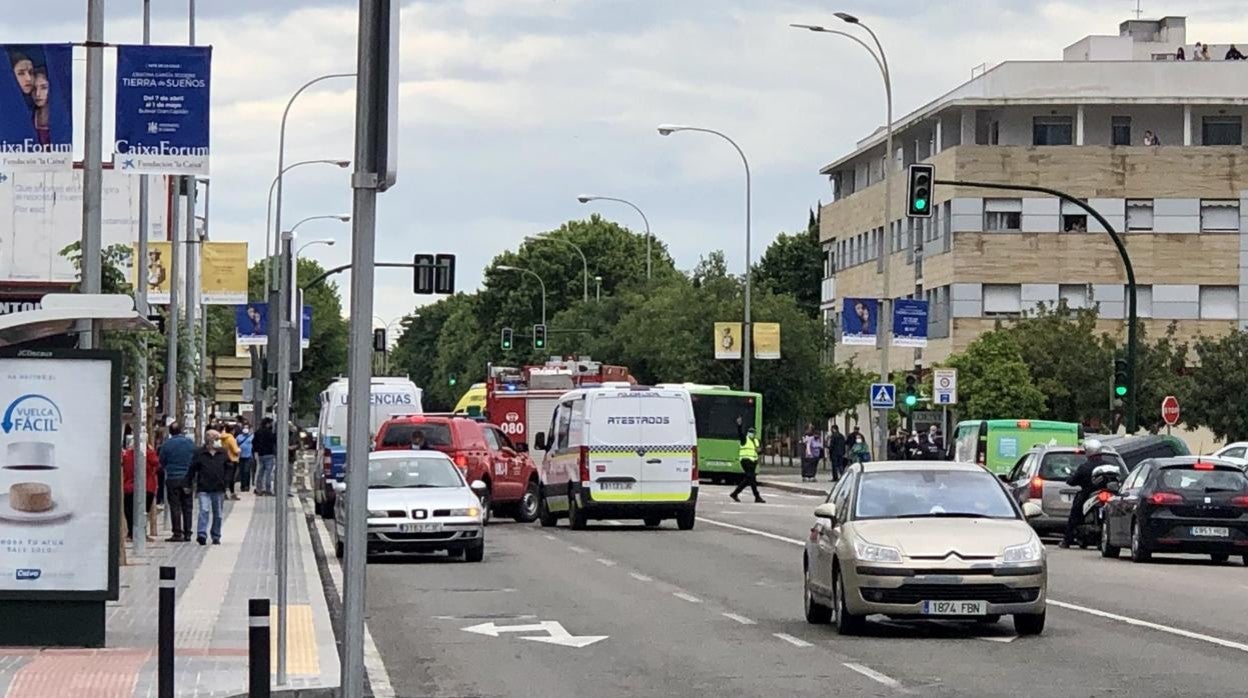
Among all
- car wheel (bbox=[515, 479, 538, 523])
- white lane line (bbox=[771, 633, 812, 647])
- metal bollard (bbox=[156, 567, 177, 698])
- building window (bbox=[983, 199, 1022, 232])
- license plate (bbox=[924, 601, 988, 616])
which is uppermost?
building window (bbox=[983, 199, 1022, 232])

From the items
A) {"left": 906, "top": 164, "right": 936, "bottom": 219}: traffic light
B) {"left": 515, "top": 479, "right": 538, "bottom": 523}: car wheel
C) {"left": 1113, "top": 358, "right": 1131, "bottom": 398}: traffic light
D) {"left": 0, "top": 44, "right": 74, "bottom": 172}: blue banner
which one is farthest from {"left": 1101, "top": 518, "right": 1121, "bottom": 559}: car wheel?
{"left": 0, "top": 44, "right": 74, "bottom": 172}: blue banner

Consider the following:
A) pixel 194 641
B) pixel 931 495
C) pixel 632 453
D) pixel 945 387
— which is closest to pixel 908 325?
pixel 945 387

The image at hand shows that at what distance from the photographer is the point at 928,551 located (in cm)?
1894

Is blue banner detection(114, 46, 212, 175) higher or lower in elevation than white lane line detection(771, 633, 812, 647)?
higher

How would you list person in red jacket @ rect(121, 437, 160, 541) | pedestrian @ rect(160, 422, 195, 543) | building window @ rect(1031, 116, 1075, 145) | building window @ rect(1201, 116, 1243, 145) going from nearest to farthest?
person in red jacket @ rect(121, 437, 160, 541), pedestrian @ rect(160, 422, 195, 543), building window @ rect(1031, 116, 1075, 145), building window @ rect(1201, 116, 1243, 145)

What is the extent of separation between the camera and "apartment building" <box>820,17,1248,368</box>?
8894 cm

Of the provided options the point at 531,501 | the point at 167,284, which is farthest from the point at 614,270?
the point at 531,501

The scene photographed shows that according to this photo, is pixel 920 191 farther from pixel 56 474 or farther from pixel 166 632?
pixel 166 632

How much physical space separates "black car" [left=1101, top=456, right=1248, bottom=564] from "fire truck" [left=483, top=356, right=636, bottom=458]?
77.6ft

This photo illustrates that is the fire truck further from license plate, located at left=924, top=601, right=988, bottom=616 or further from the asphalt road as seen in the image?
license plate, located at left=924, top=601, right=988, bottom=616

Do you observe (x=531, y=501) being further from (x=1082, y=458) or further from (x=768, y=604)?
(x=768, y=604)

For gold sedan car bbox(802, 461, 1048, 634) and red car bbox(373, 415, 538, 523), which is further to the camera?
red car bbox(373, 415, 538, 523)

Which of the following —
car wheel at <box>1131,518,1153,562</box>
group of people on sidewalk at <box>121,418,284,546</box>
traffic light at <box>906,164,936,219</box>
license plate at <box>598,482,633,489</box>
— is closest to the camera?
car wheel at <box>1131,518,1153,562</box>

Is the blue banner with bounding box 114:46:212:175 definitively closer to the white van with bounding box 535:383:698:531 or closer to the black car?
the black car
